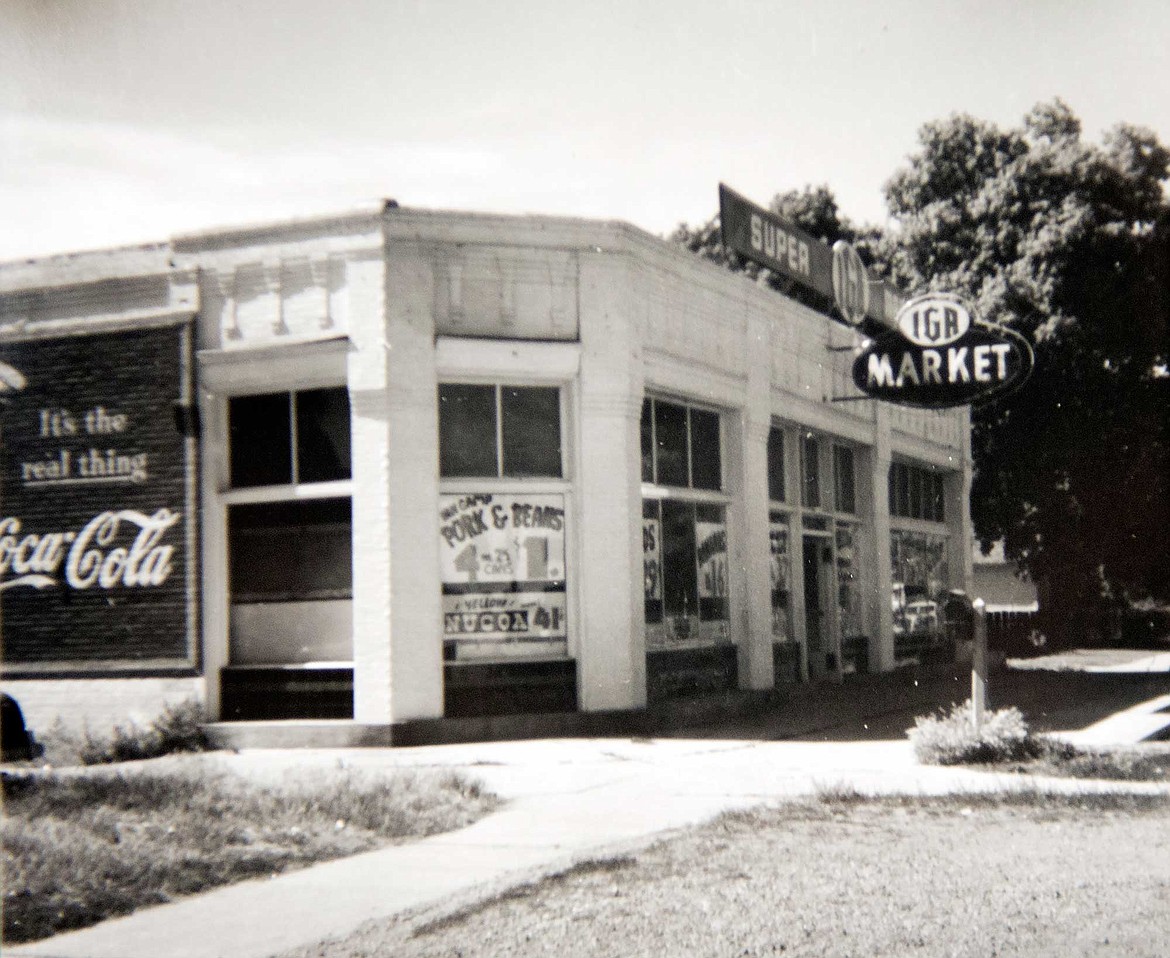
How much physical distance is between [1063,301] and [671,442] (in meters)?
10.2

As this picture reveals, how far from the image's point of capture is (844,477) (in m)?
23.2

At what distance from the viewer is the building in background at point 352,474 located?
48.0 ft

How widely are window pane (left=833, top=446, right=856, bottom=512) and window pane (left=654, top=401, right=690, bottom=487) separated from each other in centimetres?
573

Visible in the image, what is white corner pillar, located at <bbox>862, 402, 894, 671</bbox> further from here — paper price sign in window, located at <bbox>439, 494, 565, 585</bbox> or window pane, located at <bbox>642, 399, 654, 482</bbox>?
paper price sign in window, located at <bbox>439, 494, 565, 585</bbox>

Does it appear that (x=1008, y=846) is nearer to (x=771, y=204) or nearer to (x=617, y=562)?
(x=617, y=562)

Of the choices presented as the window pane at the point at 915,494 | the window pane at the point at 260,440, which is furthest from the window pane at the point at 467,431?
the window pane at the point at 915,494

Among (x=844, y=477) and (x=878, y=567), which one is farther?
(x=878, y=567)

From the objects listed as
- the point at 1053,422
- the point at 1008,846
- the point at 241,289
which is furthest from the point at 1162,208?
the point at 1008,846

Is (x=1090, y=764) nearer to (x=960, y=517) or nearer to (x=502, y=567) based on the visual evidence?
(x=502, y=567)

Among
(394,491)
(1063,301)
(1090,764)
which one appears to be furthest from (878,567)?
(1090,764)

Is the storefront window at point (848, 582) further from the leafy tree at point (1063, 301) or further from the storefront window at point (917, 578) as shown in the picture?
the leafy tree at point (1063, 301)

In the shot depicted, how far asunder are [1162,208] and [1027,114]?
4.09 meters

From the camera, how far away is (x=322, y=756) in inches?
541

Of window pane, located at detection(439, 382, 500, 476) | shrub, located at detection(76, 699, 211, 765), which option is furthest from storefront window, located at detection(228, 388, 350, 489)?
shrub, located at detection(76, 699, 211, 765)
